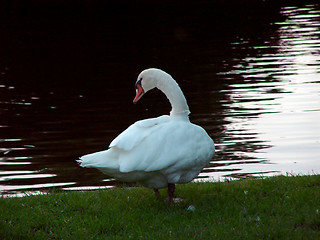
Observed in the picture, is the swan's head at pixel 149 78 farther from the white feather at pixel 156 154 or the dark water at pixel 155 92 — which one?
the dark water at pixel 155 92

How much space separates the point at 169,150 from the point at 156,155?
0.55 feet

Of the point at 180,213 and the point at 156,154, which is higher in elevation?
the point at 156,154

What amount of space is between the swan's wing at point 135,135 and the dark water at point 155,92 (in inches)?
155

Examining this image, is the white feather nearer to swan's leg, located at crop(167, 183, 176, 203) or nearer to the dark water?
swan's leg, located at crop(167, 183, 176, 203)

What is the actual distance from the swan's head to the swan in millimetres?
641

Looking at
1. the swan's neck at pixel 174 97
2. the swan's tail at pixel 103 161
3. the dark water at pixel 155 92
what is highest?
the swan's neck at pixel 174 97

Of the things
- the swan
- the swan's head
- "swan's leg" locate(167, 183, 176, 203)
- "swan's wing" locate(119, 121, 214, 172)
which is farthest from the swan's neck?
"swan's leg" locate(167, 183, 176, 203)

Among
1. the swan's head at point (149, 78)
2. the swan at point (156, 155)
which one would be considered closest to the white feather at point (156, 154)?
the swan at point (156, 155)

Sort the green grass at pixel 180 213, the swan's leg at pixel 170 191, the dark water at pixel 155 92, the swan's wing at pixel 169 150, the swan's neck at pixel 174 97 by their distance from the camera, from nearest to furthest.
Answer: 1. the green grass at pixel 180 213
2. the swan's wing at pixel 169 150
3. the swan's leg at pixel 170 191
4. the swan's neck at pixel 174 97
5. the dark water at pixel 155 92

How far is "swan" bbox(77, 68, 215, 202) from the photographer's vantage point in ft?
20.9

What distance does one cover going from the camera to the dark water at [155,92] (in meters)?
12.0

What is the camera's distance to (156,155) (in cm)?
641

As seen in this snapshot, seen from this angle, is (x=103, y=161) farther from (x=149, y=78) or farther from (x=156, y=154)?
(x=149, y=78)

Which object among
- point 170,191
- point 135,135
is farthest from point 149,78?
point 170,191
